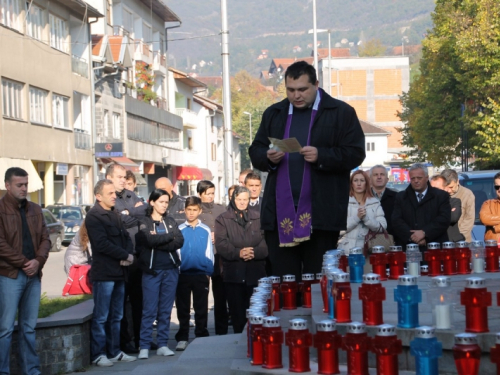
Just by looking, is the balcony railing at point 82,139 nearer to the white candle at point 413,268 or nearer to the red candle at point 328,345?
the white candle at point 413,268

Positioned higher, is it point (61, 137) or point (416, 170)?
point (61, 137)

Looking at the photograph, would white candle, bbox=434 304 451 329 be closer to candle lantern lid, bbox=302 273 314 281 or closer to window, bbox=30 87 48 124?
candle lantern lid, bbox=302 273 314 281

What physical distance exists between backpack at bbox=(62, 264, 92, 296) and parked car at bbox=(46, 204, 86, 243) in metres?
26.6

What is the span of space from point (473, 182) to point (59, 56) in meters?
33.1

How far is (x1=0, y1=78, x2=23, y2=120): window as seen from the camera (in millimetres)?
39781

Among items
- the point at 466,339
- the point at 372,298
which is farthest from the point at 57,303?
the point at 466,339

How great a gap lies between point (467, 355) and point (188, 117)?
268ft

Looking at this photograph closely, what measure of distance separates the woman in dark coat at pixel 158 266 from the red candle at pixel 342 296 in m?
5.22

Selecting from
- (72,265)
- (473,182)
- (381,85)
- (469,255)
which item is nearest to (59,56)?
(473,182)

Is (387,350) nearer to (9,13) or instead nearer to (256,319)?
(256,319)

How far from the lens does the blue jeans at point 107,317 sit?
10617 millimetres

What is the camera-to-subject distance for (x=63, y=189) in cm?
4872

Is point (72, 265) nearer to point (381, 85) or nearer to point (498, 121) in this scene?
point (498, 121)

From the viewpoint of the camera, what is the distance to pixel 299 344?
5441 millimetres
